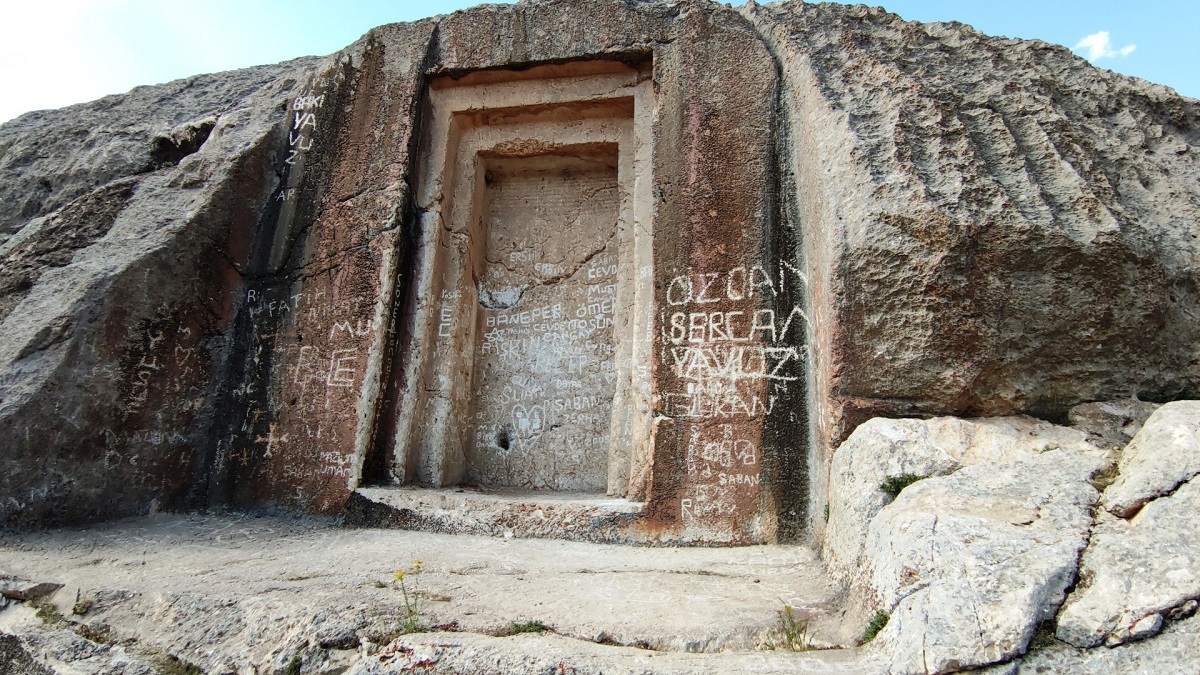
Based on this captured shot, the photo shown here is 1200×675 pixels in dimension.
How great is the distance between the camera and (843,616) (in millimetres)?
2137

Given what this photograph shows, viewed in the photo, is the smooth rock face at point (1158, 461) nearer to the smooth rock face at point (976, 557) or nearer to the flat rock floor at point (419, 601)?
the smooth rock face at point (976, 557)

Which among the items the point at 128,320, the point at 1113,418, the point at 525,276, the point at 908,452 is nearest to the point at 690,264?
the point at 525,276

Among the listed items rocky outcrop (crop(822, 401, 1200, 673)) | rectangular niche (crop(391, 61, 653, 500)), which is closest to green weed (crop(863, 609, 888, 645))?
rocky outcrop (crop(822, 401, 1200, 673))

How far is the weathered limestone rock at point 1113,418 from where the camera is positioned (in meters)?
2.44

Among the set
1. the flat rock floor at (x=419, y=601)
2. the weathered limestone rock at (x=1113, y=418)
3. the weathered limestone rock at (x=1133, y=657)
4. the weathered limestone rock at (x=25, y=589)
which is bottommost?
the weathered limestone rock at (x=25, y=589)

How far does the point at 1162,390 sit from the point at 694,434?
1749mm

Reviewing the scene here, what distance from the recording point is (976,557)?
1739mm

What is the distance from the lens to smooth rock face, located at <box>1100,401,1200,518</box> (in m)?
1.79

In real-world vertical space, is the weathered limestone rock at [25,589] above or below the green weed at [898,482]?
below

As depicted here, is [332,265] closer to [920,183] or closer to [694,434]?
[694,434]

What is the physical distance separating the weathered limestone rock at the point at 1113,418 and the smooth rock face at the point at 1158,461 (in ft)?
1.31

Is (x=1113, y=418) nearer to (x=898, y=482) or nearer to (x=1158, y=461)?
(x=1158, y=461)

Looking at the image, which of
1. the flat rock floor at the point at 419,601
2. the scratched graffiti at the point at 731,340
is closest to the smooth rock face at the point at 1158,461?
the flat rock floor at the point at 419,601

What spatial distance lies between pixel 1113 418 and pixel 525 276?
10.0 ft
